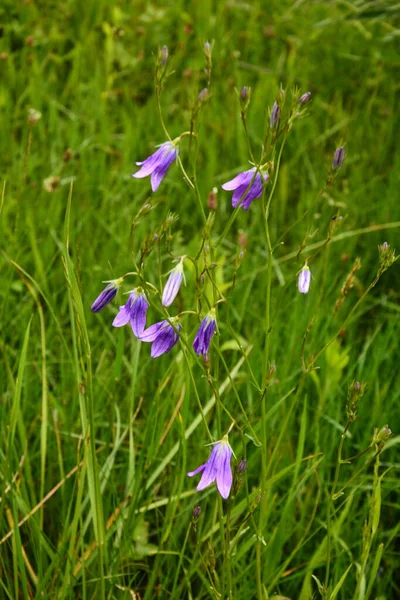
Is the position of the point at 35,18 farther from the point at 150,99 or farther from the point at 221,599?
the point at 221,599

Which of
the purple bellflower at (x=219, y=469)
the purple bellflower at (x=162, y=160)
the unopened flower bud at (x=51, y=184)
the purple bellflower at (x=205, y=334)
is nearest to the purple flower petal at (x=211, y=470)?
the purple bellflower at (x=219, y=469)

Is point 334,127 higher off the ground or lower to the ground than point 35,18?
lower

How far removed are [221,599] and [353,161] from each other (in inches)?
98.8

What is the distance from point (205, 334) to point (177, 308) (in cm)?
127

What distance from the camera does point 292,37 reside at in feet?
14.4

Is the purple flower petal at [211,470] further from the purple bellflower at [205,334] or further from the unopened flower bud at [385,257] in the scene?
the unopened flower bud at [385,257]

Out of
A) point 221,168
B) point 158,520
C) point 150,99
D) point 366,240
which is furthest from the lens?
point 150,99

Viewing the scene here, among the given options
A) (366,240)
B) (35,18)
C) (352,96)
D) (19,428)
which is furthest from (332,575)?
(35,18)

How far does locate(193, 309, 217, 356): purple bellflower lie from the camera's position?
1231 millimetres

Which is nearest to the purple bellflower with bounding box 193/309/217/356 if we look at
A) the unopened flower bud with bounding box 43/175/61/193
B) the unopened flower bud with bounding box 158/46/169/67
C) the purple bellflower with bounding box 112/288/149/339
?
the purple bellflower with bounding box 112/288/149/339

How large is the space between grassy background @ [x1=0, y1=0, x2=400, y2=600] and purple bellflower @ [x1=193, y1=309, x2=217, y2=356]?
0.45ft

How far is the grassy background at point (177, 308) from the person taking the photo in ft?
5.37

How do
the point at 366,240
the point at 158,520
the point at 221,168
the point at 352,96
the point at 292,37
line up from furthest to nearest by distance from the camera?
the point at 292,37 → the point at 352,96 → the point at 221,168 → the point at 366,240 → the point at 158,520

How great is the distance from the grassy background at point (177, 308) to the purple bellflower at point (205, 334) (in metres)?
0.14
